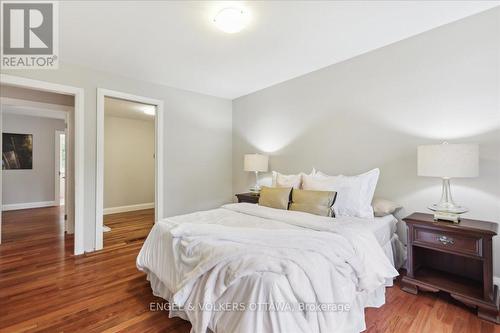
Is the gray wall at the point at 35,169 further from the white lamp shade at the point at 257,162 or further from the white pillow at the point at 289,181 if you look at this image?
the white pillow at the point at 289,181

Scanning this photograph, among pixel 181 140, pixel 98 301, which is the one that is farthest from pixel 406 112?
pixel 98 301

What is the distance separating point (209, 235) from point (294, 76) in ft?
9.32

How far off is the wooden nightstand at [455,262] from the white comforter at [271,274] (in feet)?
1.56

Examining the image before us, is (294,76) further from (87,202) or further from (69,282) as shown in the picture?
(69,282)

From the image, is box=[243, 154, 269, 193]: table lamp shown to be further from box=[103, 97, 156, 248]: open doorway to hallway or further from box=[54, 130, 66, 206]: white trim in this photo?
box=[54, 130, 66, 206]: white trim

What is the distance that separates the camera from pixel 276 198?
275 cm

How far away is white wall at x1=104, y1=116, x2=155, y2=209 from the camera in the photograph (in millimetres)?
5613

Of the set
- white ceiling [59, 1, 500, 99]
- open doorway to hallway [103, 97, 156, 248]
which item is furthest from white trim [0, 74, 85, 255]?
open doorway to hallway [103, 97, 156, 248]

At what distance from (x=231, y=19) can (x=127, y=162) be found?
504 cm

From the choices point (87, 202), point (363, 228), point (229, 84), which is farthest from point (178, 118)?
point (363, 228)

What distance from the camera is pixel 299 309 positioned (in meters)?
1.19

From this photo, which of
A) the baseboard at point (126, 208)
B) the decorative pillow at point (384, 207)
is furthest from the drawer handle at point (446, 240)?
Result: the baseboard at point (126, 208)

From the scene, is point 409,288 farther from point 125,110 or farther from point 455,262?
point 125,110

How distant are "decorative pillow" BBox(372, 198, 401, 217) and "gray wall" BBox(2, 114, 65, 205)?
7752 millimetres
